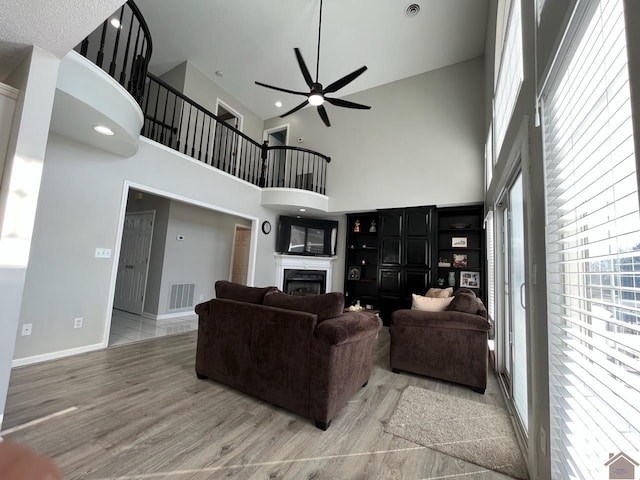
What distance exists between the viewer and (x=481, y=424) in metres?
2.17

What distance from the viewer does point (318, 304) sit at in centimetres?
226

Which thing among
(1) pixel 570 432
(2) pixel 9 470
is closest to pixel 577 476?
(1) pixel 570 432

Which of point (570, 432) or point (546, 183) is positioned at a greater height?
point (546, 183)

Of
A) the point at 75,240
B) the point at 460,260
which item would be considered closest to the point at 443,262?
the point at 460,260

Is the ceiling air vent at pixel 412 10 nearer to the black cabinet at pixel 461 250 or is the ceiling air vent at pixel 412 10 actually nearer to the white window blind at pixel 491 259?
the black cabinet at pixel 461 250

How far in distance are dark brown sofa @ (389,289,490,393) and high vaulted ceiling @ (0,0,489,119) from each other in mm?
4800

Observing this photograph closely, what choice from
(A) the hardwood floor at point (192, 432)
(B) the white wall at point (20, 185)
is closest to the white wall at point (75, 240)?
(A) the hardwood floor at point (192, 432)

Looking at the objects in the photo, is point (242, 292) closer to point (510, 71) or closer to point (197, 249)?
point (510, 71)

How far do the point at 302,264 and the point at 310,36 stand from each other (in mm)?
4704

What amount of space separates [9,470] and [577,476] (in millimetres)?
1702

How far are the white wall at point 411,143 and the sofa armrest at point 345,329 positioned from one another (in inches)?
152

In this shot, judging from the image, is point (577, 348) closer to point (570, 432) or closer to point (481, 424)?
point (570, 432)

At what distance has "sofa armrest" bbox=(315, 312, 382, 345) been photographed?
203 cm

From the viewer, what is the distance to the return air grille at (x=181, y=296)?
5.51m
